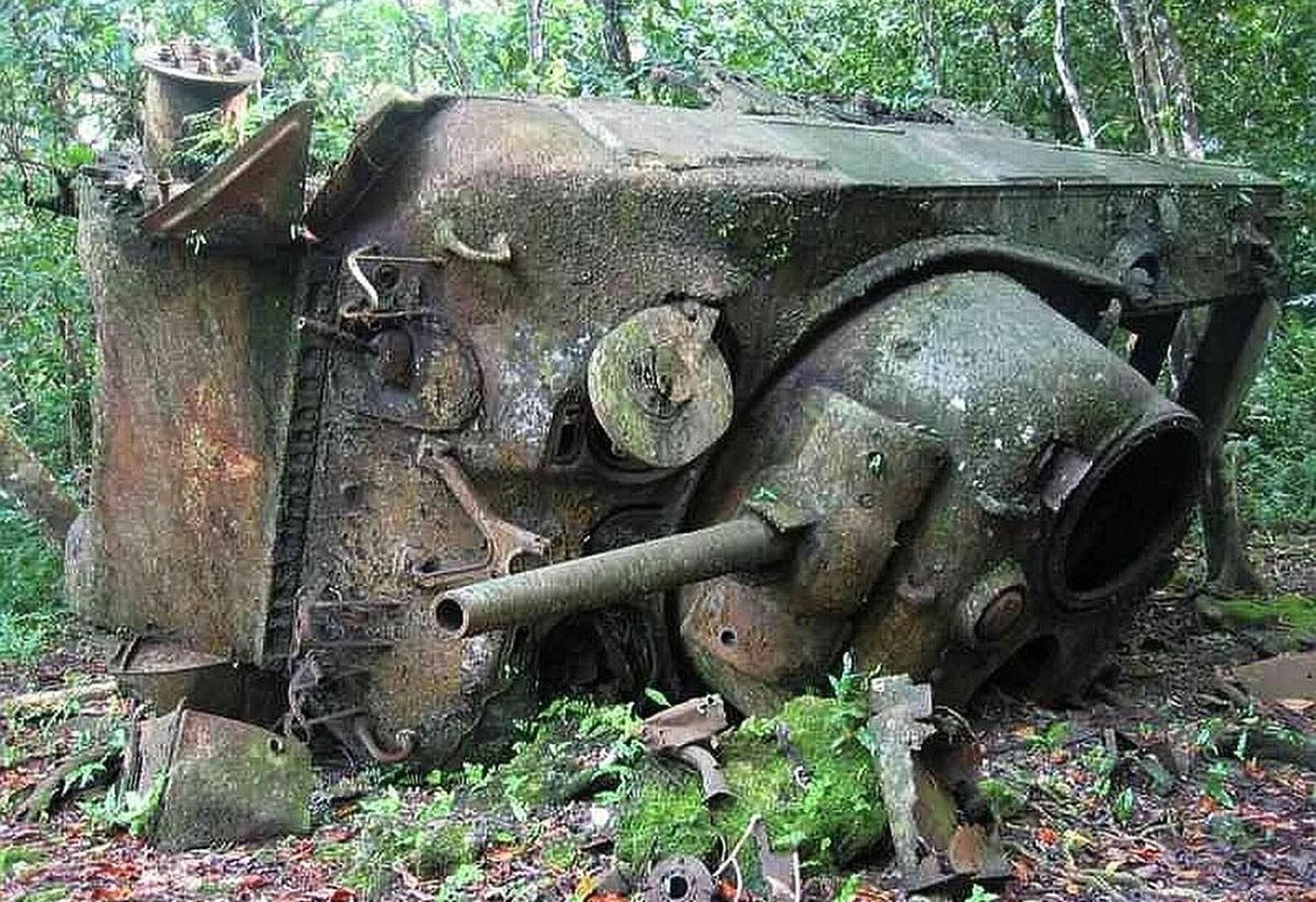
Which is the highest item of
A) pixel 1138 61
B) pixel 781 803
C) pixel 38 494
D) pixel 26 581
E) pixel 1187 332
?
pixel 1138 61

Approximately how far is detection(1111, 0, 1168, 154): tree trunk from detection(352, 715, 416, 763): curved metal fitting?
6949 millimetres

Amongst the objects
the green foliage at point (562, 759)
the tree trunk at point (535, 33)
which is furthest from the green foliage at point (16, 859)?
the tree trunk at point (535, 33)

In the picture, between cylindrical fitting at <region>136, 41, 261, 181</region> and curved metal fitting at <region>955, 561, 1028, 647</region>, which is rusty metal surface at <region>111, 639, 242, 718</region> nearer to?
cylindrical fitting at <region>136, 41, 261, 181</region>

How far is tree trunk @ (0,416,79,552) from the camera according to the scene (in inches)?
360

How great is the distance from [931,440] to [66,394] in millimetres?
8131

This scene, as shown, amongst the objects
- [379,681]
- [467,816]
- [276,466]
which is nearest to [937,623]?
[467,816]

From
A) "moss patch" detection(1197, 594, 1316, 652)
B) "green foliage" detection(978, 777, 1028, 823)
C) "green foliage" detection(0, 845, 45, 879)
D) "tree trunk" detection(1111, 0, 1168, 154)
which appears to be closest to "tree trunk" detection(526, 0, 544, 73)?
"tree trunk" detection(1111, 0, 1168, 154)

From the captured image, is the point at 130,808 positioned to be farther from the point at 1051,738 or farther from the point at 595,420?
the point at 1051,738

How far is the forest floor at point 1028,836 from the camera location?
439cm

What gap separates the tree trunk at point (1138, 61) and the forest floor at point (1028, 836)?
5.07 m

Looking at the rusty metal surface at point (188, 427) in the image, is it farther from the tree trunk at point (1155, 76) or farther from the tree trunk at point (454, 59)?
the tree trunk at point (1155, 76)

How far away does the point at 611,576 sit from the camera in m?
5.04

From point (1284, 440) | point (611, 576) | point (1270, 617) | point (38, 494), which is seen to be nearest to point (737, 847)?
point (611, 576)

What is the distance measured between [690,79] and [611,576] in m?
4.63
